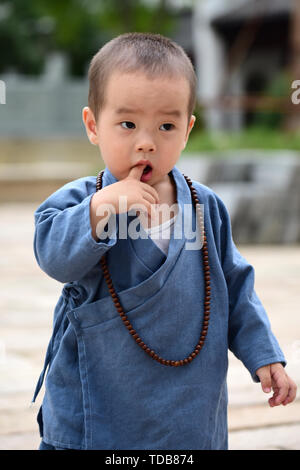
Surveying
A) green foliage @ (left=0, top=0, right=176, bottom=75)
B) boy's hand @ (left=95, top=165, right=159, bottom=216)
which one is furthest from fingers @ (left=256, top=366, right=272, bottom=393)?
green foliage @ (left=0, top=0, right=176, bottom=75)

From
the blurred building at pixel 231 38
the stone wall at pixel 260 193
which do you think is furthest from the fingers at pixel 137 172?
the blurred building at pixel 231 38

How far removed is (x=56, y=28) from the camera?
2731 cm

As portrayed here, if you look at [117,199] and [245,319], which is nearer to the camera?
[117,199]

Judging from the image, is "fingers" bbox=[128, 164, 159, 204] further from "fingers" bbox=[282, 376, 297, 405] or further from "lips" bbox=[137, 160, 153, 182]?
"fingers" bbox=[282, 376, 297, 405]

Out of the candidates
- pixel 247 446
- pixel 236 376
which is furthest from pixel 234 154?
pixel 247 446

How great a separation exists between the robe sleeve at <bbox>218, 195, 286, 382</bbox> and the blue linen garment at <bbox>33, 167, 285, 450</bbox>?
0.08 metres

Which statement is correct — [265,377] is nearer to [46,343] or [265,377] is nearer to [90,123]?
[90,123]

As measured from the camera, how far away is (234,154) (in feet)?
24.5

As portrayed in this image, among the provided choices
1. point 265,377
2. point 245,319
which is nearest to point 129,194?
point 245,319

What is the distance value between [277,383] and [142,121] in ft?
2.28

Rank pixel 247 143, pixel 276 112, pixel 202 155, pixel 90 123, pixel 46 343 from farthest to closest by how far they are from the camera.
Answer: pixel 276 112 < pixel 247 143 < pixel 202 155 < pixel 46 343 < pixel 90 123

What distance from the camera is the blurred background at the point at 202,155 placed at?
2818 mm

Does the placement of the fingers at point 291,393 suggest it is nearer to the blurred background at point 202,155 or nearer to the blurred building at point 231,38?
the blurred background at point 202,155

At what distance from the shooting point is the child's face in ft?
4.99
